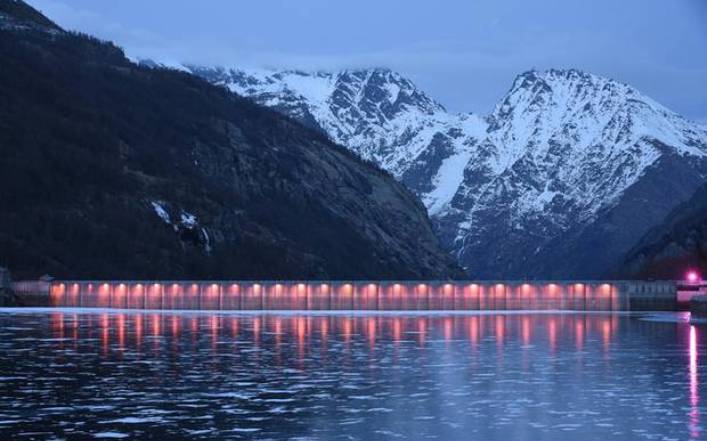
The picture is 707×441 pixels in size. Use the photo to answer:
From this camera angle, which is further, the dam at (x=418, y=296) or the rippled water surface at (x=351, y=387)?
the dam at (x=418, y=296)

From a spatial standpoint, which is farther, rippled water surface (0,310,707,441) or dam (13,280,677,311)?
dam (13,280,677,311)

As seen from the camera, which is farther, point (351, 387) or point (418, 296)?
point (418, 296)

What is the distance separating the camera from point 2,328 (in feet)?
282

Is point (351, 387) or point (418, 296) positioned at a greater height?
point (418, 296)

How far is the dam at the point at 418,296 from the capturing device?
5472 inches

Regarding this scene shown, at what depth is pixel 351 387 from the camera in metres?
42.4

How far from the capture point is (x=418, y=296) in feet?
456

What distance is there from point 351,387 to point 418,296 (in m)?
97.0

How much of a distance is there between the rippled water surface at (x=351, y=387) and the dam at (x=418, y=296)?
208ft

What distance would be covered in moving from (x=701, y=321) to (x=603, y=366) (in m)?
51.6

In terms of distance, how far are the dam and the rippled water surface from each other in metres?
63.3

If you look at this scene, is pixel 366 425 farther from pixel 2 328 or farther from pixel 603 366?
pixel 2 328

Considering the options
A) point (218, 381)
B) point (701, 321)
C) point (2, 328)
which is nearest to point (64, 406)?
point (218, 381)

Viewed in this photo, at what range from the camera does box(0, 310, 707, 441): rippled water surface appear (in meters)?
32.0
